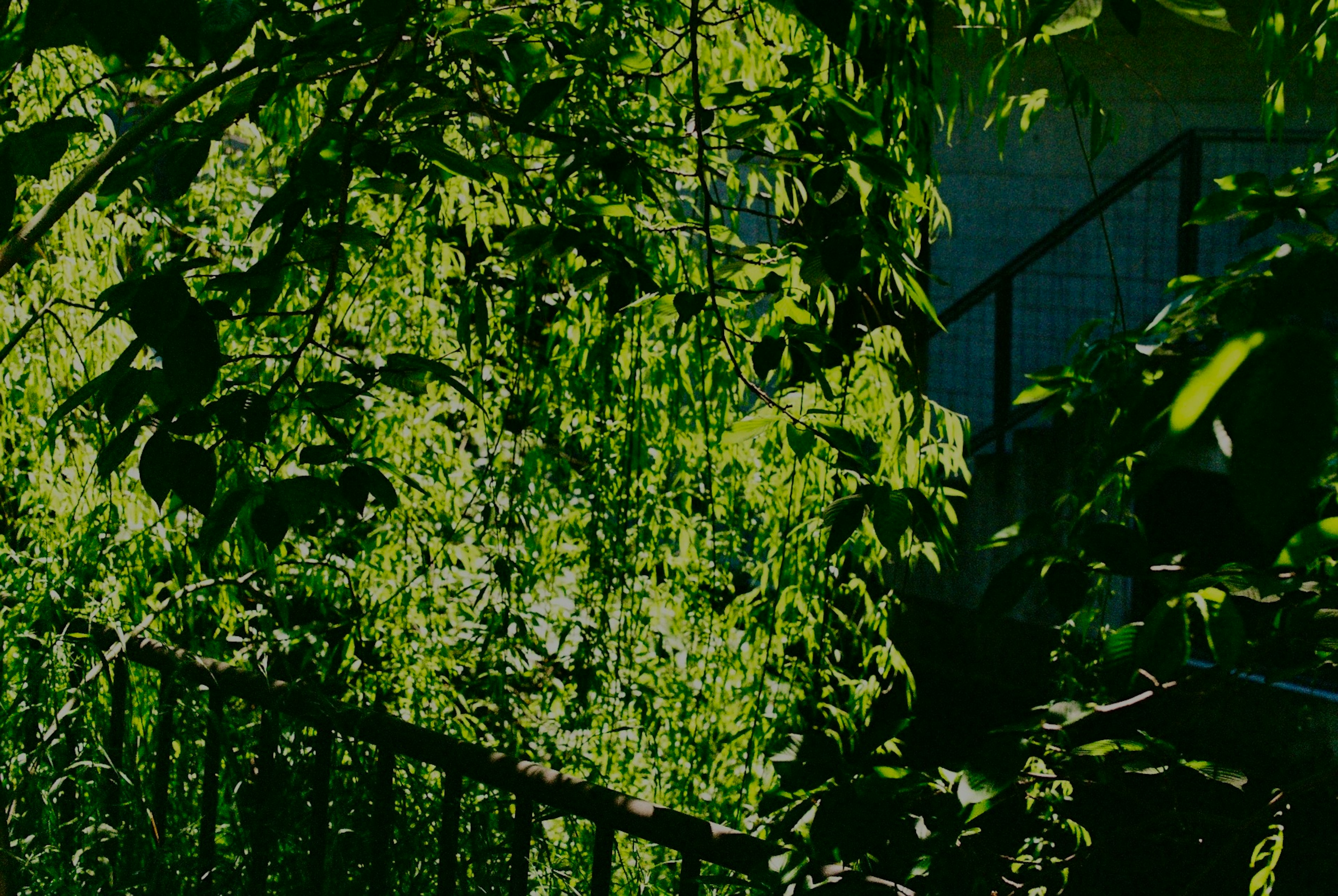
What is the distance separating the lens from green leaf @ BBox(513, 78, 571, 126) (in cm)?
117

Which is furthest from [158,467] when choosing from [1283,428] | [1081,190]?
[1081,190]

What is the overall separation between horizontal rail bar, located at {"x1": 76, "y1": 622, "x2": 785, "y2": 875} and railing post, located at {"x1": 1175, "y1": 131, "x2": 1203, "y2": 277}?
11.1ft

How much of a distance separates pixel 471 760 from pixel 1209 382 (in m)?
1.14

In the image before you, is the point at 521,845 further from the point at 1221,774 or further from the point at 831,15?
the point at 831,15

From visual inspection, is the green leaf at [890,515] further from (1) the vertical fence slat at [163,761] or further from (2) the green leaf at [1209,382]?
(1) the vertical fence slat at [163,761]

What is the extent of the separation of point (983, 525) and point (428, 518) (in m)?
2.99

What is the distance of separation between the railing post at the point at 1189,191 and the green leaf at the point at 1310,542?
3.58 m

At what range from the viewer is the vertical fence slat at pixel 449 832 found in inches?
58.0

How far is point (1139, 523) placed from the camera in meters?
1.10

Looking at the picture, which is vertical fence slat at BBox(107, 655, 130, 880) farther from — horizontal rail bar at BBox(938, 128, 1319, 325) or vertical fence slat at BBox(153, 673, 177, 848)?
horizontal rail bar at BBox(938, 128, 1319, 325)

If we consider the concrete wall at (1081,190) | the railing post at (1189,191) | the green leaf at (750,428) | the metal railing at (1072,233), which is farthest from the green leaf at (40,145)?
the concrete wall at (1081,190)

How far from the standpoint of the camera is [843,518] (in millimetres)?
1043

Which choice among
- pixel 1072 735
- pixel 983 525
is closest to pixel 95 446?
pixel 1072 735

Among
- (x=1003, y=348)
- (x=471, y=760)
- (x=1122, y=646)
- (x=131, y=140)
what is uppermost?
(x=1003, y=348)
